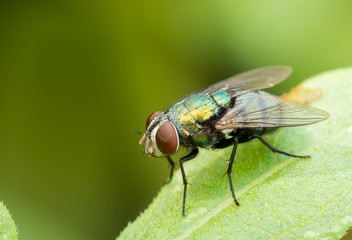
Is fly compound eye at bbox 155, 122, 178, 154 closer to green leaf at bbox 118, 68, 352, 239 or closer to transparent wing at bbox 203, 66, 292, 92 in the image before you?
green leaf at bbox 118, 68, 352, 239

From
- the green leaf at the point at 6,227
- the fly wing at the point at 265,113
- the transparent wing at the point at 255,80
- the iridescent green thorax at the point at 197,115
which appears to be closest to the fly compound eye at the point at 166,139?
the iridescent green thorax at the point at 197,115

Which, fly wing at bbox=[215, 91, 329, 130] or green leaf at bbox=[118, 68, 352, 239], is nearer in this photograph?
green leaf at bbox=[118, 68, 352, 239]

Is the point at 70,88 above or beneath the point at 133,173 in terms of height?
above

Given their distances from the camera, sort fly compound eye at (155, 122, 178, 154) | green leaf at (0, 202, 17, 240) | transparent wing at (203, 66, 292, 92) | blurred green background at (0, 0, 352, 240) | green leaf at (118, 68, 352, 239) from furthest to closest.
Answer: blurred green background at (0, 0, 352, 240)
transparent wing at (203, 66, 292, 92)
fly compound eye at (155, 122, 178, 154)
green leaf at (118, 68, 352, 239)
green leaf at (0, 202, 17, 240)

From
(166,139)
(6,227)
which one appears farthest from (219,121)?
(6,227)

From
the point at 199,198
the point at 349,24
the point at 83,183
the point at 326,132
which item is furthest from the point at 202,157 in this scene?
the point at 349,24

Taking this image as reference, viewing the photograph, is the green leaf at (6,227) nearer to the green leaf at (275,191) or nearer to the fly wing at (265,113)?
the green leaf at (275,191)

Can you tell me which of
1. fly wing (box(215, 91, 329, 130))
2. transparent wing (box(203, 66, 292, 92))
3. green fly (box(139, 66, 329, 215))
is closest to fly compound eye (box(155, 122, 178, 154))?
green fly (box(139, 66, 329, 215))

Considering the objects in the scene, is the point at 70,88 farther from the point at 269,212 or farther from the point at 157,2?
the point at 269,212
